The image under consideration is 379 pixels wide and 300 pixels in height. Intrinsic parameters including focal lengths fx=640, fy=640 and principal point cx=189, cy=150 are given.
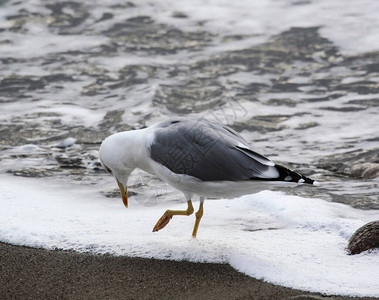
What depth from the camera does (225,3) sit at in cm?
1392

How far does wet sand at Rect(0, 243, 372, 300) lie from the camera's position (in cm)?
367

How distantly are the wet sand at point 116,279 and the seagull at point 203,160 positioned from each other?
549 mm

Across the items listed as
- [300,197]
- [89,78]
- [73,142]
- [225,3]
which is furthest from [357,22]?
[300,197]

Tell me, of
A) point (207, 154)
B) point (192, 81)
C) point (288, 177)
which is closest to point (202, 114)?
point (192, 81)

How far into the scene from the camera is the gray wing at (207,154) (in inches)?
167

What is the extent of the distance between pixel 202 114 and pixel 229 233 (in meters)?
4.37

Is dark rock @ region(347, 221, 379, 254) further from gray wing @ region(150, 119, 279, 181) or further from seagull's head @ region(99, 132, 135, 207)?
seagull's head @ region(99, 132, 135, 207)

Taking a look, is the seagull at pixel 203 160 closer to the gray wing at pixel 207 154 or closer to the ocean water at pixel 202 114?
the gray wing at pixel 207 154

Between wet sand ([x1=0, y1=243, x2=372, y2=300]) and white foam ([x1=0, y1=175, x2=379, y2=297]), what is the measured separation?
129 mm

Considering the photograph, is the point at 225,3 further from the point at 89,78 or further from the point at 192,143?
the point at 192,143

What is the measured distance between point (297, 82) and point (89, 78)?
336cm

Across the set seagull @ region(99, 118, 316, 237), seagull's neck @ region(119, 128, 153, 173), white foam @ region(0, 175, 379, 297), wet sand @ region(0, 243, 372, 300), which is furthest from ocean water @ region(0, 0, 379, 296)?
seagull's neck @ region(119, 128, 153, 173)

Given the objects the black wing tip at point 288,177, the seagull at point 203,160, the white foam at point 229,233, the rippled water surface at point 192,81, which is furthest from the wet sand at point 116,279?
the rippled water surface at point 192,81

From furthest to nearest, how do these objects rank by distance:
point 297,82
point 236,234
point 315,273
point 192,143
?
point 297,82, point 236,234, point 192,143, point 315,273
